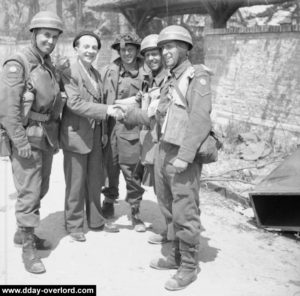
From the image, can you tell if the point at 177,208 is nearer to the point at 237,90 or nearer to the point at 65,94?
the point at 65,94

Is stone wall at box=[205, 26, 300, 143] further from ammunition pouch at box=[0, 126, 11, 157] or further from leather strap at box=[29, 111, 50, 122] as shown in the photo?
ammunition pouch at box=[0, 126, 11, 157]

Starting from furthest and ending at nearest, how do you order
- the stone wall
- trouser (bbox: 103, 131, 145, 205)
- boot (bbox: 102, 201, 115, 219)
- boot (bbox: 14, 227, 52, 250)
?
1. the stone wall
2. boot (bbox: 102, 201, 115, 219)
3. trouser (bbox: 103, 131, 145, 205)
4. boot (bbox: 14, 227, 52, 250)

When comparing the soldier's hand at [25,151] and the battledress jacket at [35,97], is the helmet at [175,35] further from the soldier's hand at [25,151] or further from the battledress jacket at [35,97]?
the soldier's hand at [25,151]

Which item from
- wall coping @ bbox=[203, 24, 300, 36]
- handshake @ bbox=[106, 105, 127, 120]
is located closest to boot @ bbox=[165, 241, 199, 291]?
handshake @ bbox=[106, 105, 127, 120]

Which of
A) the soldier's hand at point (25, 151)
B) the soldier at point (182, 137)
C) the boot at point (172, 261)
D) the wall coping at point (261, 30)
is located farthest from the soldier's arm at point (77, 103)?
the wall coping at point (261, 30)

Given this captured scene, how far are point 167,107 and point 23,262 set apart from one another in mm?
1838

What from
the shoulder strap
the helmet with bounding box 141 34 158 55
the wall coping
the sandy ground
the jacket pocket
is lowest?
the sandy ground

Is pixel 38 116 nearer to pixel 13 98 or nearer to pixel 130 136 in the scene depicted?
pixel 13 98

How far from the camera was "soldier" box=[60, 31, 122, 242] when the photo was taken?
13.5 feet

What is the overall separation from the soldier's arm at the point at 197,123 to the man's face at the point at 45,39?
4.50 ft

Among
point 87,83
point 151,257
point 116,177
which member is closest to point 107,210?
point 116,177

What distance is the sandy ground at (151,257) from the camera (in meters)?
3.50

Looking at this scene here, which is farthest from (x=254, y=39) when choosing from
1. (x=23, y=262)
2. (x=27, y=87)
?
(x=23, y=262)

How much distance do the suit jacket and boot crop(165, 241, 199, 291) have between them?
139cm
